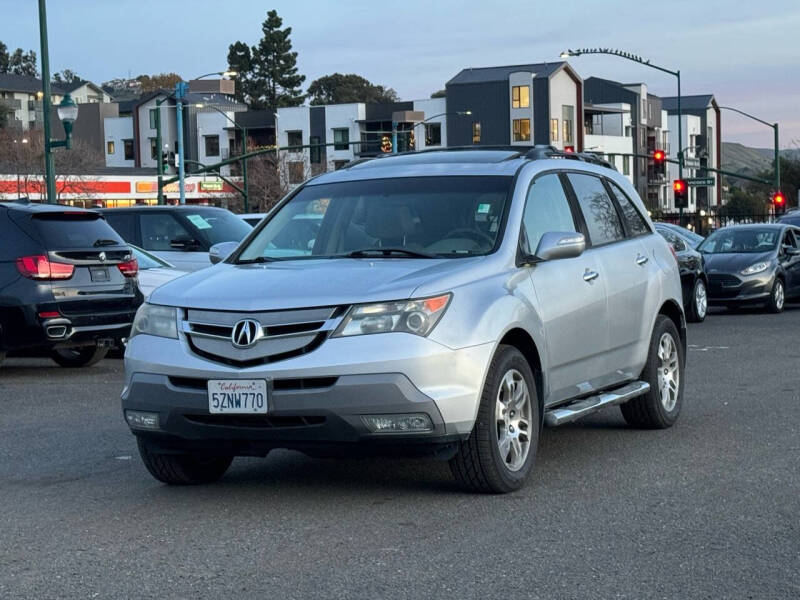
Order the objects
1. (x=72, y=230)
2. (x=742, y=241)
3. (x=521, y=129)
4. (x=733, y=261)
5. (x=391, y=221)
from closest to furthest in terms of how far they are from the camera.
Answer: (x=391, y=221) < (x=72, y=230) < (x=733, y=261) < (x=742, y=241) < (x=521, y=129)

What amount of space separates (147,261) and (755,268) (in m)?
11.3

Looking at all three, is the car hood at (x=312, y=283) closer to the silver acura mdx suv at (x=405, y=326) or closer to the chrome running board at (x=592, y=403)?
the silver acura mdx suv at (x=405, y=326)

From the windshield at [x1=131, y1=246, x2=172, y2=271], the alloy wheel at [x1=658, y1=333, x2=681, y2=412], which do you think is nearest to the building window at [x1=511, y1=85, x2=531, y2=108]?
the windshield at [x1=131, y1=246, x2=172, y2=271]

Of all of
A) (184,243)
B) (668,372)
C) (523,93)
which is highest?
(523,93)

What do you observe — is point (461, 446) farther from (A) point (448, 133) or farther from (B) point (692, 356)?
(A) point (448, 133)

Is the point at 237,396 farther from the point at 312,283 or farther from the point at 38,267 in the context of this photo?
the point at 38,267

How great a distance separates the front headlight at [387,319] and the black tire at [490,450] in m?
0.50

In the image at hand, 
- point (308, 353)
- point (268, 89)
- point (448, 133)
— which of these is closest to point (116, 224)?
point (308, 353)

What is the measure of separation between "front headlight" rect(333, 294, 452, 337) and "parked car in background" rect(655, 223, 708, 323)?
14780 mm

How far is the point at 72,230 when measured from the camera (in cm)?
1328

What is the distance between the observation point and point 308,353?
6414mm

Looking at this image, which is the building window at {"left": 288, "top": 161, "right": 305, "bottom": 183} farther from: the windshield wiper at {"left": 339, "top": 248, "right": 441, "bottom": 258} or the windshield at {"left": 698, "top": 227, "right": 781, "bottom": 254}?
the windshield wiper at {"left": 339, "top": 248, "right": 441, "bottom": 258}

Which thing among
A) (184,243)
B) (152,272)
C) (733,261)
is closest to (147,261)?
(152,272)

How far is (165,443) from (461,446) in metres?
1.51
